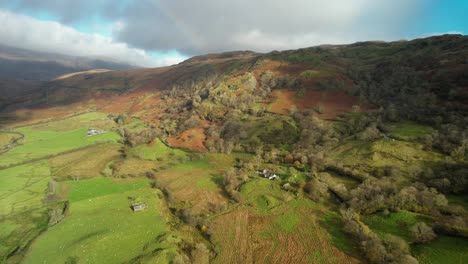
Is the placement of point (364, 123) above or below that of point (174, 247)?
above

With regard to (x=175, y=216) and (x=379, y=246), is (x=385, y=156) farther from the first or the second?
(x=175, y=216)

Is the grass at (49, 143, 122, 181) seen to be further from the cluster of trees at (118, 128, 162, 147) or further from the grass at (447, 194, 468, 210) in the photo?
the grass at (447, 194, 468, 210)

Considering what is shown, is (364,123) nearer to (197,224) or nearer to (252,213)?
(252,213)

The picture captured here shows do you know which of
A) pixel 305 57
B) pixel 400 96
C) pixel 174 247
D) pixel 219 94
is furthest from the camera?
pixel 305 57

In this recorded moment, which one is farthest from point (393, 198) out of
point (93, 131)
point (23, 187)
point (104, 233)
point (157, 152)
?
point (93, 131)

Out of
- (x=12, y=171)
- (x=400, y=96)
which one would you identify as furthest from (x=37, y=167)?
(x=400, y=96)

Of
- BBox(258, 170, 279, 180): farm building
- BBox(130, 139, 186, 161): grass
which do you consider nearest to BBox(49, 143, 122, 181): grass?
BBox(130, 139, 186, 161): grass
